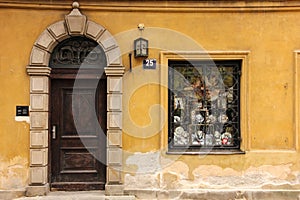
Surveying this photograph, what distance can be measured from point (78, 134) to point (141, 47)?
6.32ft

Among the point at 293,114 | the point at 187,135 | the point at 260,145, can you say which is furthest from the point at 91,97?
the point at 293,114

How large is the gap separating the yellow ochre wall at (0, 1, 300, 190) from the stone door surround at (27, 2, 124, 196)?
0.44ft

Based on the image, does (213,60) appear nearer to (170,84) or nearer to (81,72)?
(170,84)

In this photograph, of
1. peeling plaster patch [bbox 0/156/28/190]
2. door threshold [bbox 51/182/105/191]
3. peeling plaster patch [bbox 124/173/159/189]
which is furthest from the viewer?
door threshold [bbox 51/182/105/191]

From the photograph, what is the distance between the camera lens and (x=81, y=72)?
20.5 ft

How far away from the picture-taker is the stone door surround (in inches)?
237

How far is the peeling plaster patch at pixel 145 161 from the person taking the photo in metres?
6.16

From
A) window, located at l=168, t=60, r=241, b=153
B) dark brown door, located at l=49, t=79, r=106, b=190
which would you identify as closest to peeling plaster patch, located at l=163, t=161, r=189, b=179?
window, located at l=168, t=60, r=241, b=153

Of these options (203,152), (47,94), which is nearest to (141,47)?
(47,94)

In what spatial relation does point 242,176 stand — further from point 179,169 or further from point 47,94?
point 47,94

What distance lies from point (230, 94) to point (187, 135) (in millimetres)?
1082

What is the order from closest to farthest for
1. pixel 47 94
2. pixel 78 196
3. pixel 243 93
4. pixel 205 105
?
pixel 78 196 → pixel 47 94 → pixel 243 93 → pixel 205 105

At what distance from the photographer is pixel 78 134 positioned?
6316 mm

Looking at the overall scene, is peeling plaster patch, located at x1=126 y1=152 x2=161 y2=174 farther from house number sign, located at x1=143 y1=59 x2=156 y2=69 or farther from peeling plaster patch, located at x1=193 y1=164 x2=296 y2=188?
house number sign, located at x1=143 y1=59 x2=156 y2=69
